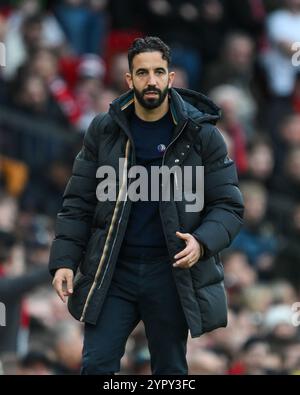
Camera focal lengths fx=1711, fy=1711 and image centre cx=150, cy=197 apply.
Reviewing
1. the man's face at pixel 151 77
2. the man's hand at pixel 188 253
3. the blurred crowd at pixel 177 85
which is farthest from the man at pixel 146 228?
the blurred crowd at pixel 177 85

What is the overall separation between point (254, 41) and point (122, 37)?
145cm

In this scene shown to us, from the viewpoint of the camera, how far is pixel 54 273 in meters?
8.25

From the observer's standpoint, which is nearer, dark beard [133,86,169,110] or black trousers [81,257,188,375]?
dark beard [133,86,169,110]

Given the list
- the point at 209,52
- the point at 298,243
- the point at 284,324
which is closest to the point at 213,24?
the point at 209,52

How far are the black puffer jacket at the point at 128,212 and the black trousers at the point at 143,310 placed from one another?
0.09 metres

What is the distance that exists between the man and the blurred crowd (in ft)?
9.93

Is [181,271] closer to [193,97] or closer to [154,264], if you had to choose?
[154,264]

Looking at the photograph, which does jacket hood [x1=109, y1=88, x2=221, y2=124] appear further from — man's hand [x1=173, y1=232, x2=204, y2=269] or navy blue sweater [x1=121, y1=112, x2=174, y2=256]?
man's hand [x1=173, y1=232, x2=204, y2=269]

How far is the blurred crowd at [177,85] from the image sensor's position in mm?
12406

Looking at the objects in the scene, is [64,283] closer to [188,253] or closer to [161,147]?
[188,253]

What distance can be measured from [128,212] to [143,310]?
0.50 meters

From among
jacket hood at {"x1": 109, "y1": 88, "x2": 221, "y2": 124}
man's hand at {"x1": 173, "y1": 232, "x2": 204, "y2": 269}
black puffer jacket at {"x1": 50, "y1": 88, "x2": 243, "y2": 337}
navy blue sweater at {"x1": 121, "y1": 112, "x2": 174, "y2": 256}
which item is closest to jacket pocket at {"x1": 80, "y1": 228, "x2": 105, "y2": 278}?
black puffer jacket at {"x1": 50, "y1": 88, "x2": 243, "y2": 337}

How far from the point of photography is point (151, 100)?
8164 mm

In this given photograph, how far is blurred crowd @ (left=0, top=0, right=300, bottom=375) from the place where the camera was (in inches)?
488
